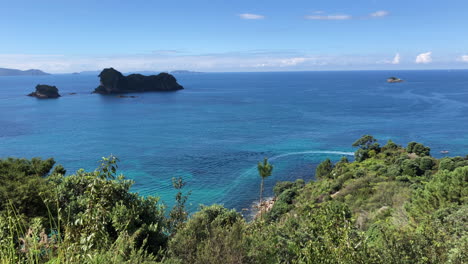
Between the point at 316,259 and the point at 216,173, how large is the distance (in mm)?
37766

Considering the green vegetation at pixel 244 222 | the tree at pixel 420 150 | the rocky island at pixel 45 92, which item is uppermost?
the rocky island at pixel 45 92

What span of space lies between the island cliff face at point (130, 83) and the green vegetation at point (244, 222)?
12787 centimetres

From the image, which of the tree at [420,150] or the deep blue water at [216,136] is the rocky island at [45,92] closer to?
the deep blue water at [216,136]

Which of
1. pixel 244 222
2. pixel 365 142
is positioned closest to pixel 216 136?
pixel 365 142

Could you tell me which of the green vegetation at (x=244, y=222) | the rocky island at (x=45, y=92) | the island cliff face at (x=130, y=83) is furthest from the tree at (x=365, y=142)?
the rocky island at (x=45, y=92)

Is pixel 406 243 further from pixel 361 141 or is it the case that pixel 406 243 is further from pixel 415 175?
pixel 361 141

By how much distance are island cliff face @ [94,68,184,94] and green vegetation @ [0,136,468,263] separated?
420 feet

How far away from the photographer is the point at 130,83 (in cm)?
15362

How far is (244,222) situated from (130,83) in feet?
493

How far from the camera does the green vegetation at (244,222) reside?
5.30 m

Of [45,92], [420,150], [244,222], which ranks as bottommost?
[420,150]

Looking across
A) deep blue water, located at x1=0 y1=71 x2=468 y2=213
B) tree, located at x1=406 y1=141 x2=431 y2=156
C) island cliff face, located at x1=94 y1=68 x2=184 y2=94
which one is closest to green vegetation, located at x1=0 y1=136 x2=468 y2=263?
tree, located at x1=406 y1=141 x2=431 y2=156

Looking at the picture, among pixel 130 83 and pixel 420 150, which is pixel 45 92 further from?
pixel 420 150

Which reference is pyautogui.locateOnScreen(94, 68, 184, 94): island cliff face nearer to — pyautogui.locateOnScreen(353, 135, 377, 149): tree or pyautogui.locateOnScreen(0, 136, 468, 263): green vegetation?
pyautogui.locateOnScreen(353, 135, 377, 149): tree
